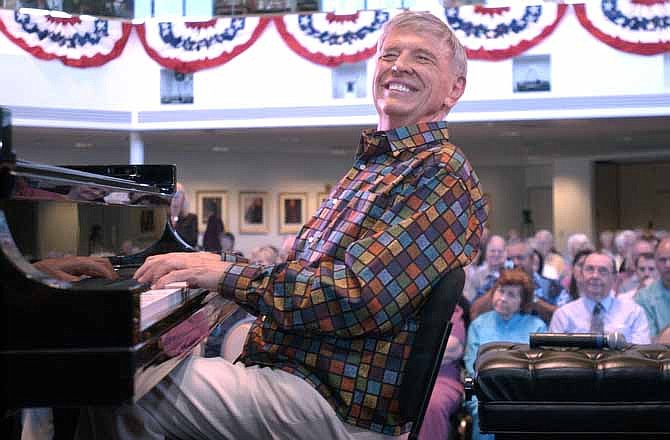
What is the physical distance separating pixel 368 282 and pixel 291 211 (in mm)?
18049

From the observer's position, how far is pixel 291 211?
20250 millimetres

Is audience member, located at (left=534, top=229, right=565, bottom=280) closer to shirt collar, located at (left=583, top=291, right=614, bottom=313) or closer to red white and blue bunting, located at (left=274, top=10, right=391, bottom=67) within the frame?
shirt collar, located at (left=583, top=291, right=614, bottom=313)

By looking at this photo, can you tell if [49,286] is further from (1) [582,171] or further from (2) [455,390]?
(1) [582,171]

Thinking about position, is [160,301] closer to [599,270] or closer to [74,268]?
[74,268]

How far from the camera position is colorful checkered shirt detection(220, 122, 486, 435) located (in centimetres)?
225

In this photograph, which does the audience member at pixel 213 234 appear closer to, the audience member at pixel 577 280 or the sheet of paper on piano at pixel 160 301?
the audience member at pixel 577 280

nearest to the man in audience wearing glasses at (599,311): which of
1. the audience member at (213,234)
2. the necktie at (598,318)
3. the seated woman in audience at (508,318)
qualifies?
the necktie at (598,318)

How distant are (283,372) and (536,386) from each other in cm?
70

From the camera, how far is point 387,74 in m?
2.67

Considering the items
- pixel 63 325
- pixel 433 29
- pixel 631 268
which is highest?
pixel 433 29

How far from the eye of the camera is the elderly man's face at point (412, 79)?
2.64m

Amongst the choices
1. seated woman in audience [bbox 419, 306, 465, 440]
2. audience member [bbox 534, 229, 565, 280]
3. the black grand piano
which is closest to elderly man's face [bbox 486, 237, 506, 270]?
audience member [bbox 534, 229, 565, 280]

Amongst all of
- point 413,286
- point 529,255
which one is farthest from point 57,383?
point 529,255

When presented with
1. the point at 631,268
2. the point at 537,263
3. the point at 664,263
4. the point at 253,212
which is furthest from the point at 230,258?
the point at 253,212
